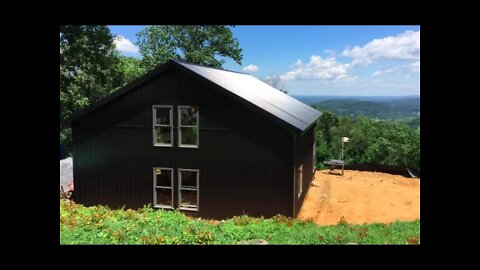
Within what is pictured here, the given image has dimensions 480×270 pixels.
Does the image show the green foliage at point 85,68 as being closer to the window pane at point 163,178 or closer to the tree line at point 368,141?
the window pane at point 163,178

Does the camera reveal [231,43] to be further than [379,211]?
Yes

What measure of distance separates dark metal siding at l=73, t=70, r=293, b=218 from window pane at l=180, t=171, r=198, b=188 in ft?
0.76

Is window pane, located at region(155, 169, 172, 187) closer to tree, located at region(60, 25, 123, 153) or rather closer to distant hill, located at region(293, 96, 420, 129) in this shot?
tree, located at region(60, 25, 123, 153)

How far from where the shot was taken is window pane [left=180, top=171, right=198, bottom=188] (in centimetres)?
1011

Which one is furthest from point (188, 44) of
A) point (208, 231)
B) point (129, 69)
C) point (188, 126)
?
point (208, 231)

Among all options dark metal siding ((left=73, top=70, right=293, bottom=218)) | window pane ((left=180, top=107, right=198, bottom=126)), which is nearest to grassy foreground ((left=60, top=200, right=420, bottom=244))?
dark metal siding ((left=73, top=70, right=293, bottom=218))

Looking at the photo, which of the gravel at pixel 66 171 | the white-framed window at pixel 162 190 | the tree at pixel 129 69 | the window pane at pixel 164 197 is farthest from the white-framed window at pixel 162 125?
the tree at pixel 129 69

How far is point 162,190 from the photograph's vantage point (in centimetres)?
1030

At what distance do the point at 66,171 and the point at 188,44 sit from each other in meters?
5.94

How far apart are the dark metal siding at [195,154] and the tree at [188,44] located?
3.55m
